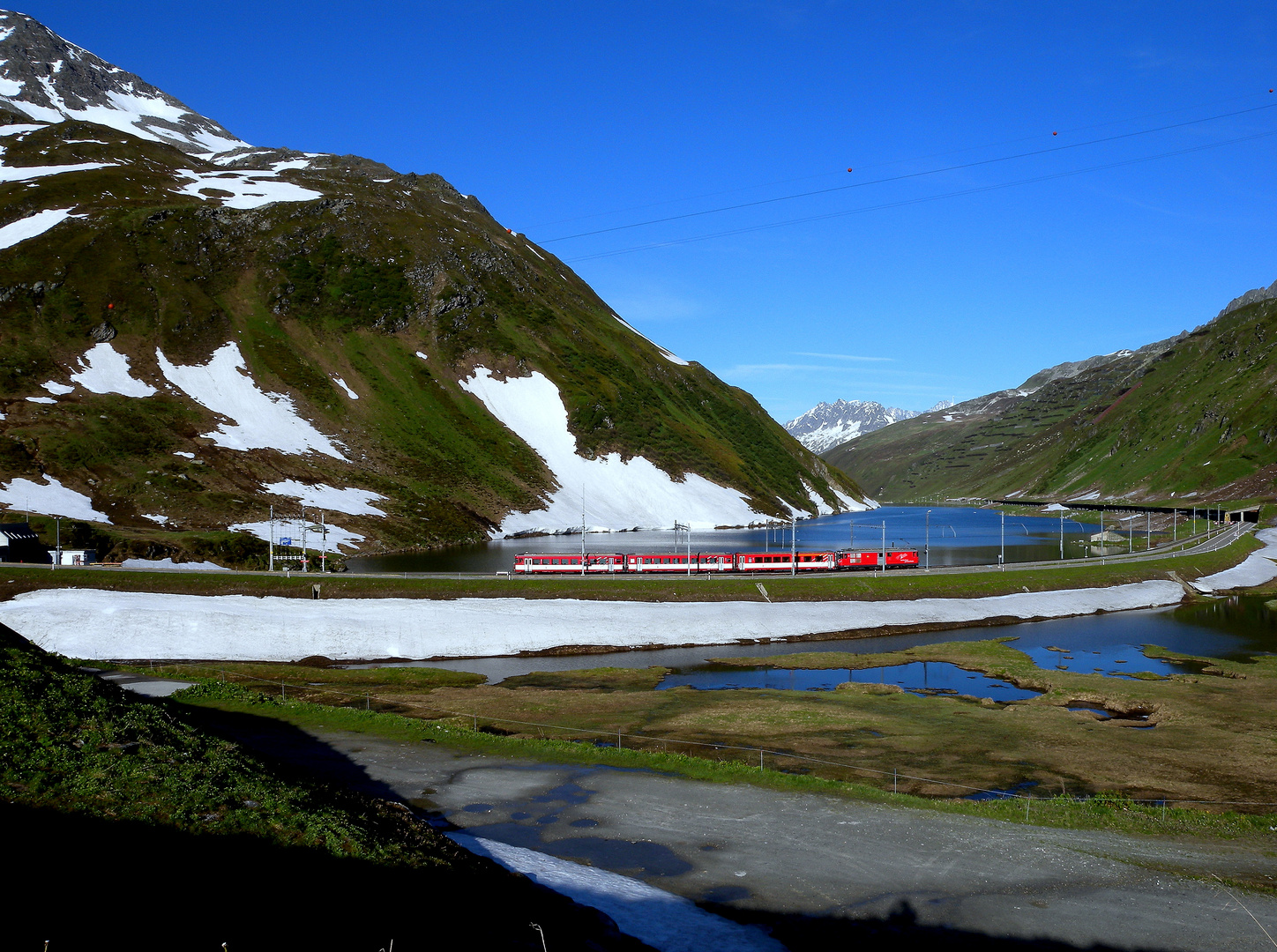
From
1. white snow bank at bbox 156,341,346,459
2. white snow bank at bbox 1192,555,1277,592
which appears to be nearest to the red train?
white snow bank at bbox 1192,555,1277,592

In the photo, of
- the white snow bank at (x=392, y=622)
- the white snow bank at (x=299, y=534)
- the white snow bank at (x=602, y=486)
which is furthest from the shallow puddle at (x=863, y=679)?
the white snow bank at (x=602, y=486)

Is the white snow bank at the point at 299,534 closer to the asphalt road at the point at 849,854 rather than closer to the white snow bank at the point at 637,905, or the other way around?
the asphalt road at the point at 849,854

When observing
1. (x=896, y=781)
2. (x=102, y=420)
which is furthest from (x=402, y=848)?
(x=102, y=420)

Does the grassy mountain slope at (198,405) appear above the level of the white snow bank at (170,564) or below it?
above

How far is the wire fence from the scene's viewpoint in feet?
110

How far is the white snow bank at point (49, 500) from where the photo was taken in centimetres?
10419

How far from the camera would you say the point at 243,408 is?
154500 millimetres

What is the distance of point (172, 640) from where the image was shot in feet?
220

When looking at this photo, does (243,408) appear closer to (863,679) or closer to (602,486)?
(602,486)

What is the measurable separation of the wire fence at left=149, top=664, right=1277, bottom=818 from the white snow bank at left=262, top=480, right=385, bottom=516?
3013 inches

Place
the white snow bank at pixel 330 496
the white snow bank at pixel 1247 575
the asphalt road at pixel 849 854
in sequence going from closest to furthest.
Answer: the asphalt road at pixel 849 854
the white snow bank at pixel 1247 575
the white snow bank at pixel 330 496

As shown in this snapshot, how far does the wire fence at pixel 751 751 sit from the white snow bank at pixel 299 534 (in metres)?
57.3

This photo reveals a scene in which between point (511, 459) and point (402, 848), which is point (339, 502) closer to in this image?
point (511, 459)

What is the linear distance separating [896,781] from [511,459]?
151m
